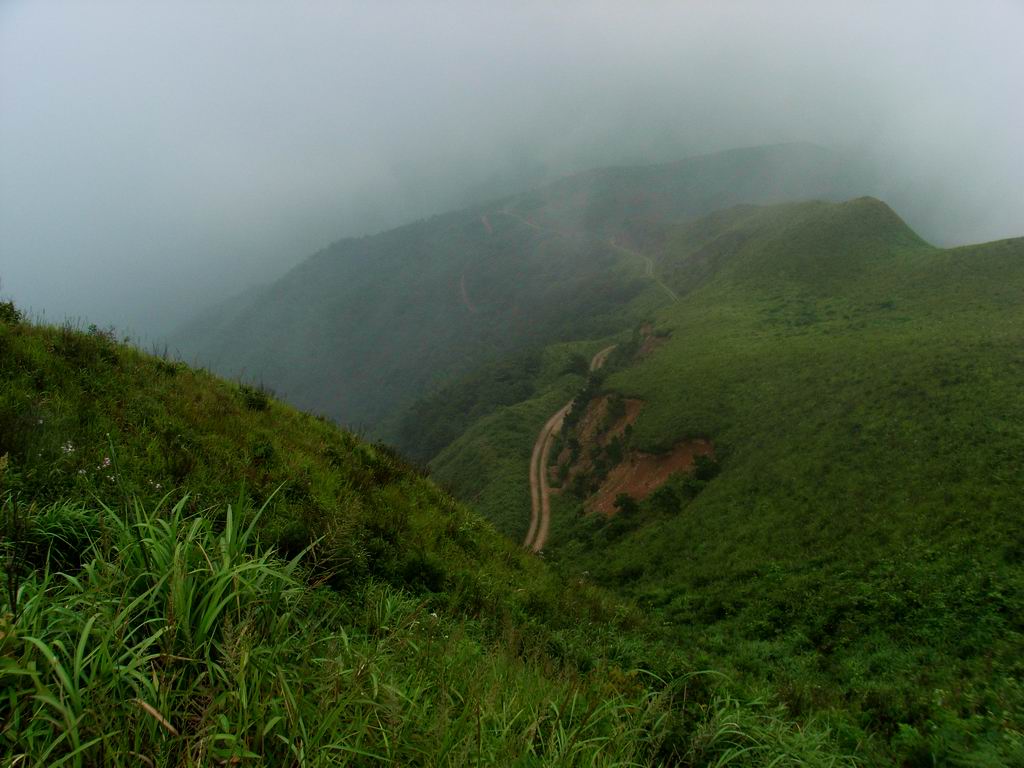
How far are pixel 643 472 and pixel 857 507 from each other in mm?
15712

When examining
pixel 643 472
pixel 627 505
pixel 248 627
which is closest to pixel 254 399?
pixel 248 627

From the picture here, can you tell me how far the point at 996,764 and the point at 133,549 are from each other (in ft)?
21.6

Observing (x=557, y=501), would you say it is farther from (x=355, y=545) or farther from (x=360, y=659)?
(x=360, y=659)

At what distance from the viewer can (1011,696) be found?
644cm

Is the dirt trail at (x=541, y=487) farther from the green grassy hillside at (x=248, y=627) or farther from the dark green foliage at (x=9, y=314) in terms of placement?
the dark green foliage at (x=9, y=314)

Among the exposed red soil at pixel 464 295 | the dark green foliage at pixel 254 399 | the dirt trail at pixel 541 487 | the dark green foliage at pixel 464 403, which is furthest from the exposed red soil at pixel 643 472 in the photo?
the exposed red soil at pixel 464 295

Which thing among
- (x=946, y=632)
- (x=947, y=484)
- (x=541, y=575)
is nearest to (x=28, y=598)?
(x=541, y=575)

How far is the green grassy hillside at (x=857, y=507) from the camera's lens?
820 centimetres

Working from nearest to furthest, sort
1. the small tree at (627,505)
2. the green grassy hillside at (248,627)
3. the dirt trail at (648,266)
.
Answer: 1. the green grassy hillside at (248,627)
2. the small tree at (627,505)
3. the dirt trail at (648,266)

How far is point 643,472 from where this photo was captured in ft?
106

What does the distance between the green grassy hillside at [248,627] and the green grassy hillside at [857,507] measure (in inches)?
128

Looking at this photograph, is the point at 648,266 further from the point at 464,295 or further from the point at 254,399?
the point at 254,399

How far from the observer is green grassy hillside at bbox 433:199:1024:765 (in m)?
8.20

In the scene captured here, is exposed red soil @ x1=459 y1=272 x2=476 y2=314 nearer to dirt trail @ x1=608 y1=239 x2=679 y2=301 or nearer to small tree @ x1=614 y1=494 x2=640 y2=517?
dirt trail @ x1=608 y1=239 x2=679 y2=301
